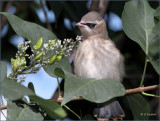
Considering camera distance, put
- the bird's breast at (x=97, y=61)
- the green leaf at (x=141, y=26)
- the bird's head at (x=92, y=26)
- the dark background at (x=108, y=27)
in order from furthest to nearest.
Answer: the dark background at (x=108, y=27), the bird's head at (x=92, y=26), the bird's breast at (x=97, y=61), the green leaf at (x=141, y=26)

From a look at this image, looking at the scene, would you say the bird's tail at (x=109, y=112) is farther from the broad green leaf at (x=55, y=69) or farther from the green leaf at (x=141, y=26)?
the green leaf at (x=141, y=26)

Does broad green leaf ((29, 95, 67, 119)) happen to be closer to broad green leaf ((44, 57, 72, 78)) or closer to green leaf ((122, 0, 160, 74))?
broad green leaf ((44, 57, 72, 78))

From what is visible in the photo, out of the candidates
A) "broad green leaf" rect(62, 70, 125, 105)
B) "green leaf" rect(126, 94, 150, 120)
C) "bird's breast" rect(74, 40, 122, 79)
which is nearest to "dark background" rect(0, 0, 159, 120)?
"bird's breast" rect(74, 40, 122, 79)

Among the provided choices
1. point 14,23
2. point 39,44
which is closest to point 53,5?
point 14,23

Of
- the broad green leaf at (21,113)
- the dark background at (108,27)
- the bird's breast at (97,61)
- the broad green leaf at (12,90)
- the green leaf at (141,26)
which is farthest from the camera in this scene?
the dark background at (108,27)

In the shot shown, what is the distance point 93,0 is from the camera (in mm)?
4863

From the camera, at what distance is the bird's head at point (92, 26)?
429 cm

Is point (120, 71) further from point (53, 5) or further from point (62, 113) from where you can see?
point (62, 113)

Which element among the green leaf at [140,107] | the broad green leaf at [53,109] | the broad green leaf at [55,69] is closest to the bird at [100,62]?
the green leaf at [140,107]

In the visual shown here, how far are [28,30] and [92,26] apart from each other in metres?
1.59

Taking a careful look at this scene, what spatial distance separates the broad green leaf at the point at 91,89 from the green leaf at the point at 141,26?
48 centimetres

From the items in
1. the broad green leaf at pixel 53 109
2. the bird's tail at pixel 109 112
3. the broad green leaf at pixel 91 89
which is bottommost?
the bird's tail at pixel 109 112

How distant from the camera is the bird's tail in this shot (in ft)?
12.7

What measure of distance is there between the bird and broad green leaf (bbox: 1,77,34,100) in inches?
64.0
